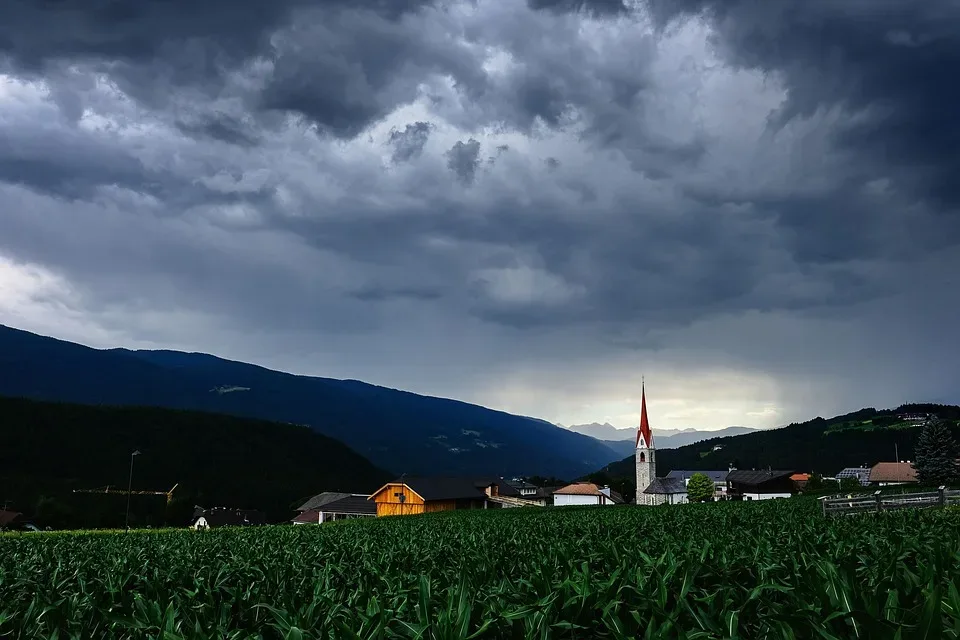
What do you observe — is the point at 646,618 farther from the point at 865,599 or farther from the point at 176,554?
the point at 176,554

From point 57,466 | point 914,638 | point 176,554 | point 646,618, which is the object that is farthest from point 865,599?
point 57,466

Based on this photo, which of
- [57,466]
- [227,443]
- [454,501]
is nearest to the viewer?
[454,501]

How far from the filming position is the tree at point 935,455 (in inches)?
2926

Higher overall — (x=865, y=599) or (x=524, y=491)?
(x=865, y=599)

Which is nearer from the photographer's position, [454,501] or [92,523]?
[454,501]

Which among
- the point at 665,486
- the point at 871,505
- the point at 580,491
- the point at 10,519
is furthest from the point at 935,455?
the point at 10,519

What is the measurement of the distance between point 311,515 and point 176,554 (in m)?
87.9

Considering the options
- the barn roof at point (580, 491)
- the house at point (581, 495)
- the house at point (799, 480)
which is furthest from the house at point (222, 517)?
the house at point (799, 480)

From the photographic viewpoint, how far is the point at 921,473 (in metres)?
75.8

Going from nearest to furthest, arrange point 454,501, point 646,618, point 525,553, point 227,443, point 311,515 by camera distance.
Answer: point 646,618 < point 525,553 < point 454,501 < point 311,515 < point 227,443

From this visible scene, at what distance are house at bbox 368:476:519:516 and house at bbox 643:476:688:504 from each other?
1561 inches

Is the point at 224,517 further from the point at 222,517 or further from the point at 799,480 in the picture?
the point at 799,480

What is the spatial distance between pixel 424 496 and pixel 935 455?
65387 millimetres

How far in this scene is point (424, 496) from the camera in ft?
268
